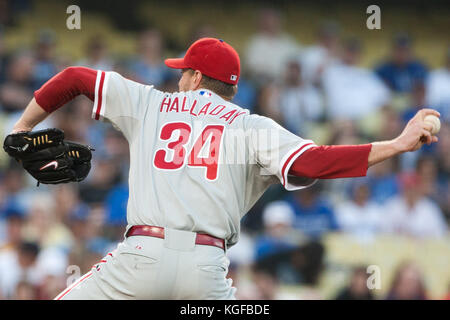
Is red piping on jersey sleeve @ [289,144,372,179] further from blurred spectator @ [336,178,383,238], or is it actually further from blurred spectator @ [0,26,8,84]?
blurred spectator @ [0,26,8,84]

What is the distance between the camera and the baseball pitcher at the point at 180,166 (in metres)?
2.77

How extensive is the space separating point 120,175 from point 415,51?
13.2 ft

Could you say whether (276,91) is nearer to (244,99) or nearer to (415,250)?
(244,99)

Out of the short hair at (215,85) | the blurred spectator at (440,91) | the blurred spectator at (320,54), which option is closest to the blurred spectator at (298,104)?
the blurred spectator at (320,54)

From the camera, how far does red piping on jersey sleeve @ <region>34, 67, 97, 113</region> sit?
298 centimetres

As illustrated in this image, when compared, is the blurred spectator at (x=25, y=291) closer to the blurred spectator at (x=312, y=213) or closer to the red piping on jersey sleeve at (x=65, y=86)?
the blurred spectator at (x=312, y=213)

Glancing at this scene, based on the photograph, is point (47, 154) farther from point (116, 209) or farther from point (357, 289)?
point (357, 289)

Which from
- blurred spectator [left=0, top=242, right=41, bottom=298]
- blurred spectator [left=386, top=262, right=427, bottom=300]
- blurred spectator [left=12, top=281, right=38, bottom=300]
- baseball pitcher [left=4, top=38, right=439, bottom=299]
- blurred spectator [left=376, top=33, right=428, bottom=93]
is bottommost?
blurred spectator [left=386, top=262, right=427, bottom=300]

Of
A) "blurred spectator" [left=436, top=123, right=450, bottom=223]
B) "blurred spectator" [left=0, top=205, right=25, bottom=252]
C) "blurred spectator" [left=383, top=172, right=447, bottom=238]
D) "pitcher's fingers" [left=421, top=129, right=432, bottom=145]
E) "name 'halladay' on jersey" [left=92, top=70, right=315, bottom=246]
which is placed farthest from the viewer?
"blurred spectator" [left=436, top=123, right=450, bottom=223]

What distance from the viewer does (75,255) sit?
6.28 metres

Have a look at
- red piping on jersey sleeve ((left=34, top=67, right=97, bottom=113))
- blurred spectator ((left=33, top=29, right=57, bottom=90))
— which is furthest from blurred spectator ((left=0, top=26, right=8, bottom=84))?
red piping on jersey sleeve ((left=34, top=67, right=97, bottom=113))

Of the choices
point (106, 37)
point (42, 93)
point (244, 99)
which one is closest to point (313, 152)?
point (42, 93)

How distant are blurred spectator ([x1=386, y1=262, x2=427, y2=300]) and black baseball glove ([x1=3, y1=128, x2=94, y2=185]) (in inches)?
180

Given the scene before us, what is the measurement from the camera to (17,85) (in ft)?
23.0
